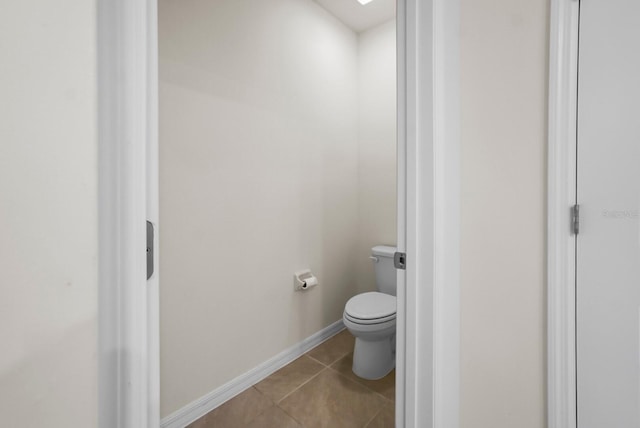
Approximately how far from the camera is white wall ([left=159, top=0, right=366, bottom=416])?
4.70 ft

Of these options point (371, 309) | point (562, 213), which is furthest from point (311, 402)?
point (562, 213)

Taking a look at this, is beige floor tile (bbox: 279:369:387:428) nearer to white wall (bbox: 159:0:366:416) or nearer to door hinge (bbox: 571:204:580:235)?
white wall (bbox: 159:0:366:416)

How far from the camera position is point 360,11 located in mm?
2311

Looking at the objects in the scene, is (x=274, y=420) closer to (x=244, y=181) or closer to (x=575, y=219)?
(x=244, y=181)

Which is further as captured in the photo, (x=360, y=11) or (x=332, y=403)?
(x=360, y=11)

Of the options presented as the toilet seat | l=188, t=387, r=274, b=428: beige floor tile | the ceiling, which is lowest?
l=188, t=387, r=274, b=428: beige floor tile

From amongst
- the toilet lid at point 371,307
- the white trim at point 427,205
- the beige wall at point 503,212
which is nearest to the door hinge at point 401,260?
the white trim at point 427,205

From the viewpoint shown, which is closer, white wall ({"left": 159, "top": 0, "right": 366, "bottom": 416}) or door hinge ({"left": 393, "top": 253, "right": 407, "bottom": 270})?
door hinge ({"left": 393, "top": 253, "right": 407, "bottom": 270})

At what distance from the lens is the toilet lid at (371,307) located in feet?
5.77

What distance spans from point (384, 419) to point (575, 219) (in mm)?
1315

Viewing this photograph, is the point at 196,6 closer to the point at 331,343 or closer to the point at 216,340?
the point at 216,340

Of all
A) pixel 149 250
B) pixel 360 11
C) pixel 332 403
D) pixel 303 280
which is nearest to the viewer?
pixel 149 250

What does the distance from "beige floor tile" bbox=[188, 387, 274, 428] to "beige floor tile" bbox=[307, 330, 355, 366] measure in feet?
1.71

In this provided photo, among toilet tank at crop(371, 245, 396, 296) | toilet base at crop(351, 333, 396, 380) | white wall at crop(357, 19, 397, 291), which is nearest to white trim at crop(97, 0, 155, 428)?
toilet base at crop(351, 333, 396, 380)
